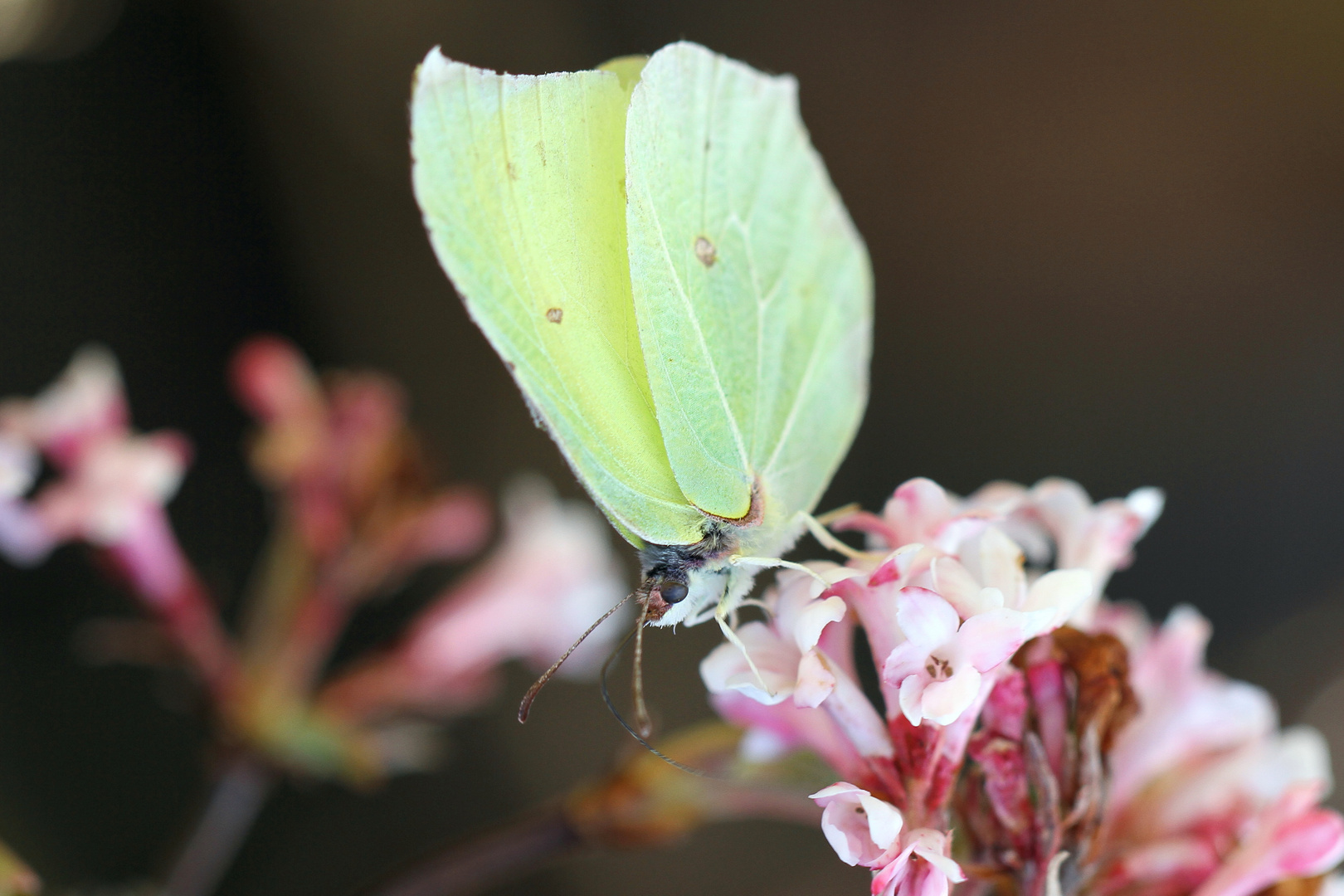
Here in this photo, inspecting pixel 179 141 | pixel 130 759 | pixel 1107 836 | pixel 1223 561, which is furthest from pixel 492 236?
pixel 1223 561

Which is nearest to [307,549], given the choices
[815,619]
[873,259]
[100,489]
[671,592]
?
[100,489]

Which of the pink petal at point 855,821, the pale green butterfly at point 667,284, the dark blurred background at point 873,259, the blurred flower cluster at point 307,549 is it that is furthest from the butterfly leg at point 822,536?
the dark blurred background at point 873,259

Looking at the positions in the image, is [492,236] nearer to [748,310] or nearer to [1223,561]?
[748,310]

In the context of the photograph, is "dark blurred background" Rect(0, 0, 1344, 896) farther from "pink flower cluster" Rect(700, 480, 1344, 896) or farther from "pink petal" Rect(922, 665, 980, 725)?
"pink petal" Rect(922, 665, 980, 725)

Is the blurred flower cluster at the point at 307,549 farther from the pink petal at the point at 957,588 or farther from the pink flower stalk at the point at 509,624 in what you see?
the pink petal at the point at 957,588

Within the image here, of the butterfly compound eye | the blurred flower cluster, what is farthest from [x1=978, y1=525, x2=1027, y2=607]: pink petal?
the blurred flower cluster
